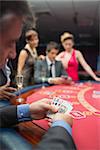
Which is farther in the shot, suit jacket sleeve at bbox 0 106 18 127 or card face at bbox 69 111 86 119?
card face at bbox 69 111 86 119

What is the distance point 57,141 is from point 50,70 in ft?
7.53

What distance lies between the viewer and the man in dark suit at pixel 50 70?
9.34 feet

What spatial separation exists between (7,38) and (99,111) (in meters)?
0.85

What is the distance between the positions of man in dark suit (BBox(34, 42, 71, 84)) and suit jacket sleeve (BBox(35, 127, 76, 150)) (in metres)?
1.96

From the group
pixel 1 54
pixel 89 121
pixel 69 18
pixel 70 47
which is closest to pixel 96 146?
pixel 89 121

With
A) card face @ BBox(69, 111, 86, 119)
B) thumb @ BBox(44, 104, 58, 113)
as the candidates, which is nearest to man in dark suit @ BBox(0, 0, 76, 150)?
thumb @ BBox(44, 104, 58, 113)

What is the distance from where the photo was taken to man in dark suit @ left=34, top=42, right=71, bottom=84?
2.85 meters

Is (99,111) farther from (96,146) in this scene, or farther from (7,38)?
(7,38)

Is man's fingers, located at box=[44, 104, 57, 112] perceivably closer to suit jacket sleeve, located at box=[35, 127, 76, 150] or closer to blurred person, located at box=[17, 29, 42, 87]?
suit jacket sleeve, located at box=[35, 127, 76, 150]

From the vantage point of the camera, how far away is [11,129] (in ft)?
3.79

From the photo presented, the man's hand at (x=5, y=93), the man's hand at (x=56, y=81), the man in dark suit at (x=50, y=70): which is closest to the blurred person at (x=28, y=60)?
the man in dark suit at (x=50, y=70)

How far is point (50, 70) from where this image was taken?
3.09m

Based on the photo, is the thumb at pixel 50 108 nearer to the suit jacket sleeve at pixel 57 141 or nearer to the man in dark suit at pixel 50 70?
the suit jacket sleeve at pixel 57 141

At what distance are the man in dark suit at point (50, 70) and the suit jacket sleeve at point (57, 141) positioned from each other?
6.44ft
